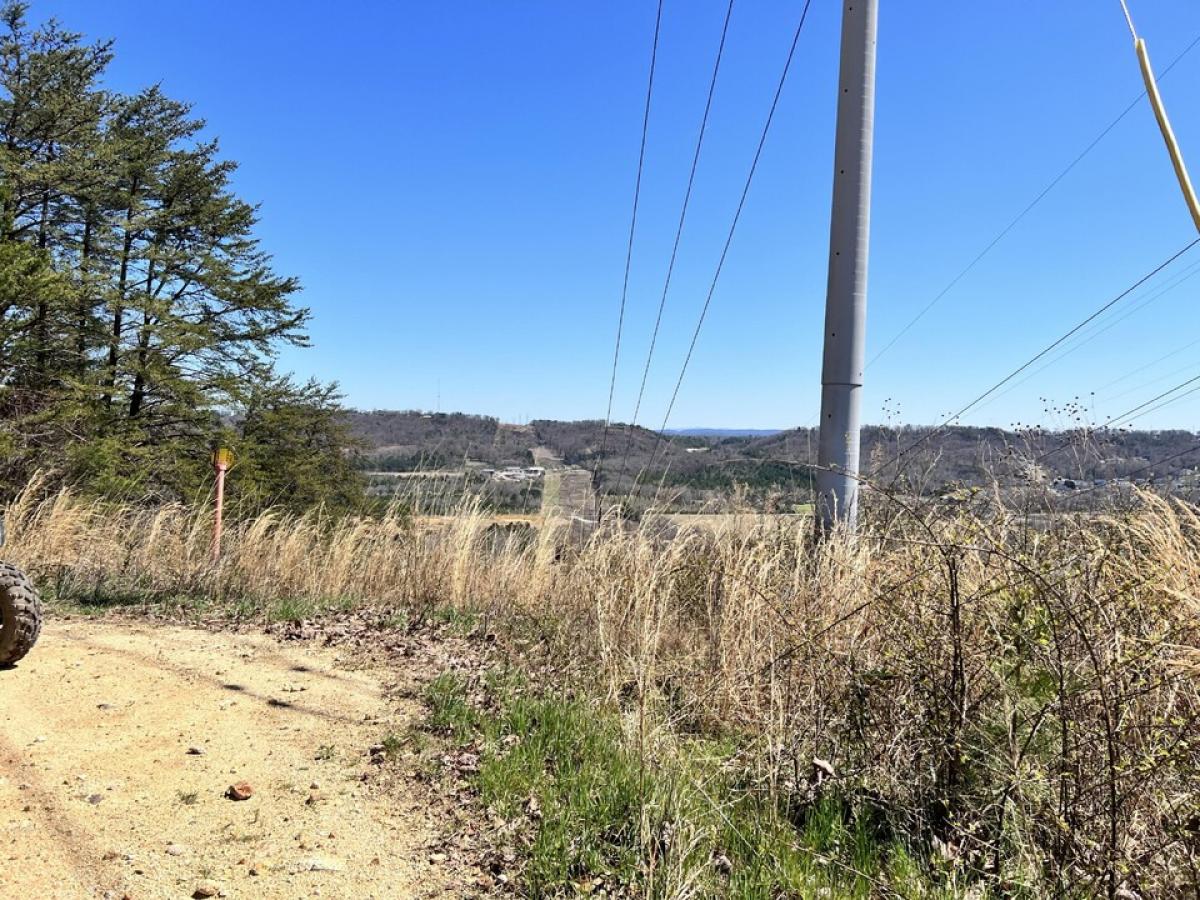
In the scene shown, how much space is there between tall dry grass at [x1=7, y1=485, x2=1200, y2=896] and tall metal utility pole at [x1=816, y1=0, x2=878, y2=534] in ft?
2.21

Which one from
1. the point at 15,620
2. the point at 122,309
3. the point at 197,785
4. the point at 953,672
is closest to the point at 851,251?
the point at 953,672

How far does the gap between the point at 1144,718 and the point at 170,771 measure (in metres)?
3.93

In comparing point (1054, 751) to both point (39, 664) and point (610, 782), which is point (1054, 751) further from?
point (39, 664)

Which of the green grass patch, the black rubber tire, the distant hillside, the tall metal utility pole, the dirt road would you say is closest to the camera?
the green grass patch

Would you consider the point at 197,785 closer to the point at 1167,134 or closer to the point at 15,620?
the point at 15,620

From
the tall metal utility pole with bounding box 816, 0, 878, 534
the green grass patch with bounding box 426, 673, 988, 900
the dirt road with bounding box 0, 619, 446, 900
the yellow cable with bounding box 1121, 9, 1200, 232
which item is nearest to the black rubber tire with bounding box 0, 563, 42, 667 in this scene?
the dirt road with bounding box 0, 619, 446, 900

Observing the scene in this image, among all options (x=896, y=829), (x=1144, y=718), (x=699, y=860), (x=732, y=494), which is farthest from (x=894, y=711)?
(x=732, y=494)

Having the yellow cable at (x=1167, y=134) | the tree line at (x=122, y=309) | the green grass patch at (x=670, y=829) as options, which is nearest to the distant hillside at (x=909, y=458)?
the green grass patch at (x=670, y=829)

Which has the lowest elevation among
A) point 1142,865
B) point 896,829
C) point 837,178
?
point 896,829

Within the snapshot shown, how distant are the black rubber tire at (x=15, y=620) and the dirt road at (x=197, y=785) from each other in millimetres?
157

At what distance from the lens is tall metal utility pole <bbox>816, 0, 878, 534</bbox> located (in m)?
4.95

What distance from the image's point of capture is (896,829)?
260cm

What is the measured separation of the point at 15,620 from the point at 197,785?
2469 millimetres

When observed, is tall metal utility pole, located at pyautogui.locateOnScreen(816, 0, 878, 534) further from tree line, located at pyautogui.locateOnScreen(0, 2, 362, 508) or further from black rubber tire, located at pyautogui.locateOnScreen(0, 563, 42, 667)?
tree line, located at pyautogui.locateOnScreen(0, 2, 362, 508)
